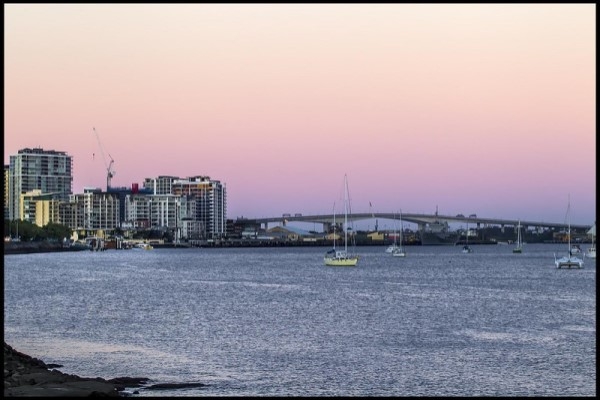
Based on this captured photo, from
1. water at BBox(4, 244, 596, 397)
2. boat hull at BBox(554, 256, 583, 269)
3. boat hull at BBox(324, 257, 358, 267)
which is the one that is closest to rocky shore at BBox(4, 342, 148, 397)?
water at BBox(4, 244, 596, 397)

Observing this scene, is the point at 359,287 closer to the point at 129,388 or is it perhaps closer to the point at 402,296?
the point at 402,296

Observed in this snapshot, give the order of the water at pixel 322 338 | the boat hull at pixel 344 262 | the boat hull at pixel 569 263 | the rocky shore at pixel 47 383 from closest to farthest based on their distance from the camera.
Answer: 1. the rocky shore at pixel 47 383
2. the water at pixel 322 338
3. the boat hull at pixel 569 263
4. the boat hull at pixel 344 262

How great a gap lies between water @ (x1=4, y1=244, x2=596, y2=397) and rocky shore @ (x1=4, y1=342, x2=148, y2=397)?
3.69 ft

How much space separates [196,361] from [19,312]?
19465 mm

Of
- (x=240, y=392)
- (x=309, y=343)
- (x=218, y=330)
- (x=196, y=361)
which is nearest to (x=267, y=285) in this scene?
(x=218, y=330)

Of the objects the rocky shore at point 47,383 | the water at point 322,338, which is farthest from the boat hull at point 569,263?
the rocky shore at point 47,383

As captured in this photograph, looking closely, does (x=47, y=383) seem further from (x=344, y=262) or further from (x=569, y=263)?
(x=344, y=262)

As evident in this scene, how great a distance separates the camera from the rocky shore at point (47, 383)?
1989 cm

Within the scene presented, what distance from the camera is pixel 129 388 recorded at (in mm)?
23203

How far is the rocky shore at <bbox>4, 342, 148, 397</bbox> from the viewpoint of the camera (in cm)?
1989

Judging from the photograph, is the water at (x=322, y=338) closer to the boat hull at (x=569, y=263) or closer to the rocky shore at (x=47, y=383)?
the rocky shore at (x=47, y=383)

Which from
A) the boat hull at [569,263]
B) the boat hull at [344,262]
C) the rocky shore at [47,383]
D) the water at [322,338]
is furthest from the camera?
the boat hull at [344,262]

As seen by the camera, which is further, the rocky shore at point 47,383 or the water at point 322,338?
the water at point 322,338

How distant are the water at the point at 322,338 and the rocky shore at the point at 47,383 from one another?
113 cm
